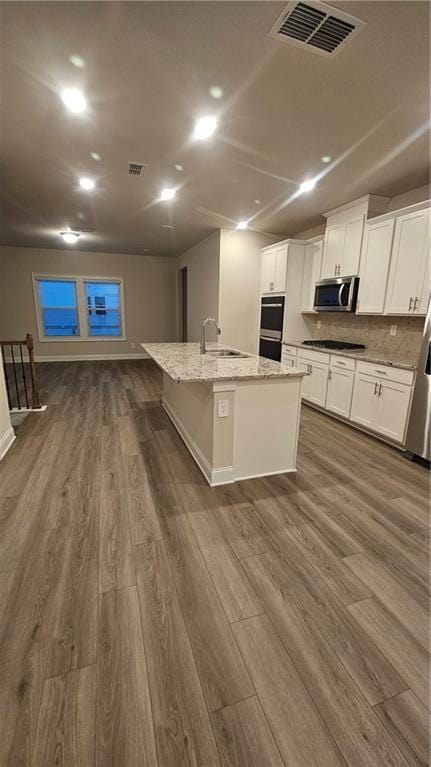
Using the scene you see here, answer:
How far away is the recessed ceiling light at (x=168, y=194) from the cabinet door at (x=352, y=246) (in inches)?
84.6

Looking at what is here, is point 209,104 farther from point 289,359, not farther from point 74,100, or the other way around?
point 289,359

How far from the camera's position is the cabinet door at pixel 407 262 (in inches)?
123

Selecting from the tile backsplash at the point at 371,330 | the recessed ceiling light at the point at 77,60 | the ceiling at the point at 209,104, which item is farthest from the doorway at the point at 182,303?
the recessed ceiling light at the point at 77,60

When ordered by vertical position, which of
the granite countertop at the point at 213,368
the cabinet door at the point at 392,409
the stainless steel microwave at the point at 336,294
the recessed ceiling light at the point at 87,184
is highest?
the recessed ceiling light at the point at 87,184

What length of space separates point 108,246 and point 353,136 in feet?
19.0

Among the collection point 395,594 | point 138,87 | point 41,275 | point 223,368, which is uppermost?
point 138,87

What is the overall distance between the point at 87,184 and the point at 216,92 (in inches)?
85.3

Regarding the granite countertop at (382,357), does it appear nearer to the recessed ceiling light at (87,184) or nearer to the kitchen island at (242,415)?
the kitchen island at (242,415)

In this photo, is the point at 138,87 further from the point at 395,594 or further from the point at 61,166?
the point at 395,594

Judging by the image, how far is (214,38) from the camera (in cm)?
167

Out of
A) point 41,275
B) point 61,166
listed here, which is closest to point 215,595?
point 61,166

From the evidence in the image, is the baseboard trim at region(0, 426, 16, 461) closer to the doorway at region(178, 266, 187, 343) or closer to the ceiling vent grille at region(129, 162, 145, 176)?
the ceiling vent grille at region(129, 162, 145, 176)

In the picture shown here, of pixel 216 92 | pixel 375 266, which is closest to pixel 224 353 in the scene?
pixel 375 266

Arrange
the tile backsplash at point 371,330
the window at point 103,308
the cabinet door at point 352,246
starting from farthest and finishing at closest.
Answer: the window at point 103,308
the cabinet door at point 352,246
the tile backsplash at point 371,330
